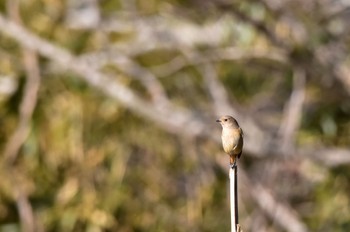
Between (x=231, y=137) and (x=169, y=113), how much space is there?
147 inches

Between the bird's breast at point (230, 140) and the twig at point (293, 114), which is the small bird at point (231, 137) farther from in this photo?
the twig at point (293, 114)

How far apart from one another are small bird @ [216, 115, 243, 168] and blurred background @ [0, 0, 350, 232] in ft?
9.96

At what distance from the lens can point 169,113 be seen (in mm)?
5203

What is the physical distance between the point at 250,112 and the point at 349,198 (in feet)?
2.38

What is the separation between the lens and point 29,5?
6.02 m

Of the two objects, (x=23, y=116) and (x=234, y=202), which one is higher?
(x=23, y=116)

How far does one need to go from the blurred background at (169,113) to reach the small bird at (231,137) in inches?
119

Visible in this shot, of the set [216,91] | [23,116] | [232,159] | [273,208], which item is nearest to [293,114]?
[273,208]

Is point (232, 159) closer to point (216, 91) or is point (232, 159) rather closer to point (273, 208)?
point (273, 208)

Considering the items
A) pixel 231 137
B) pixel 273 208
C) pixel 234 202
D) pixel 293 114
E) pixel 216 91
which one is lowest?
pixel 234 202

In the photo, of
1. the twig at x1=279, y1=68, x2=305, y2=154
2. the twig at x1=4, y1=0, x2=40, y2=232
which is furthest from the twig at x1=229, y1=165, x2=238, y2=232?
the twig at x1=4, y1=0, x2=40, y2=232

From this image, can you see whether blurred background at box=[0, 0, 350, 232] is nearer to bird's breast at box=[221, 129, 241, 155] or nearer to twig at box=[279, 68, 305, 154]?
twig at box=[279, 68, 305, 154]

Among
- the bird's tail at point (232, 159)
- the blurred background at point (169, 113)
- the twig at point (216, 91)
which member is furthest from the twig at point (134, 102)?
the bird's tail at point (232, 159)

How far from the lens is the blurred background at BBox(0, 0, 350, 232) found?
16.7 feet
